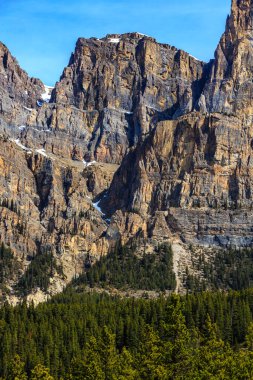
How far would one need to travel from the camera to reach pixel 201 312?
6604 inches

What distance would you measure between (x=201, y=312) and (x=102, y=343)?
60768 millimetres

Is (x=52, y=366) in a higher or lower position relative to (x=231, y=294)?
lower

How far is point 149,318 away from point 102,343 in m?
62.7

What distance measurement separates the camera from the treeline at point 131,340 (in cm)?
9056

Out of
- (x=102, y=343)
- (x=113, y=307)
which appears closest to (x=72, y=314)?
(x=113, y=307)

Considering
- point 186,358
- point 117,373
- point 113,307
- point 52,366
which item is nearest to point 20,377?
point 117,373

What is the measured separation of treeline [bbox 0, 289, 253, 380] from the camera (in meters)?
90.6

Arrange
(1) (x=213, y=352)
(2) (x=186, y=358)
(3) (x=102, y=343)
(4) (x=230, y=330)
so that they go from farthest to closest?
(4) (x=230, y=330)
(3) (x=102, y=343)
(1) (x=213, y=352)
(2) (x=186, y=358)

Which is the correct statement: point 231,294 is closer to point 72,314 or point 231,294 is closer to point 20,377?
point 72,314

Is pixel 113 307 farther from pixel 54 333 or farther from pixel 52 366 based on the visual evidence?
pixel 52 366

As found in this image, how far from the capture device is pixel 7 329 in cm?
16375

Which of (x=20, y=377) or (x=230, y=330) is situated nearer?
(x=20, y=377)

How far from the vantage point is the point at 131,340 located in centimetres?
15950

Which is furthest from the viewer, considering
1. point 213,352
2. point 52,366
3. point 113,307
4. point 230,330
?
point 113,307
